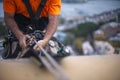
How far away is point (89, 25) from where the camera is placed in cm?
317

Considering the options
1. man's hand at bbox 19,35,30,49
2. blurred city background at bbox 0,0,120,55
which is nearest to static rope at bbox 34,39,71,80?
man's hand at bbox 19,35,30,49

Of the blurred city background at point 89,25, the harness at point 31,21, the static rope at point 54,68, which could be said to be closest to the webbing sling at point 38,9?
the harness at point 31,21

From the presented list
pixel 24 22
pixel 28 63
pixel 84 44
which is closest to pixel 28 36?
pixel 24 22

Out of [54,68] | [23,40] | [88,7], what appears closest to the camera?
[54,68]

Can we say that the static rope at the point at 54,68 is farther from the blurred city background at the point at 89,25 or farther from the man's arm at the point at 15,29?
the blurred city background at the point at 89,25

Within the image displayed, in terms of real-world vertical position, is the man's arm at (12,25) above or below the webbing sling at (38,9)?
below

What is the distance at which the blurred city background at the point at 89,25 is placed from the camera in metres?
3.07

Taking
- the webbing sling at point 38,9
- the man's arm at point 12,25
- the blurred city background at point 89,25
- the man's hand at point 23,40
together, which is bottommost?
the blurred city background at point 89,25

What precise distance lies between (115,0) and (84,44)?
1.55 ft

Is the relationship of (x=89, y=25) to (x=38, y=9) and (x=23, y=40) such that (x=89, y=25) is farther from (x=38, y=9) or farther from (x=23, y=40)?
(x=23, y=40)

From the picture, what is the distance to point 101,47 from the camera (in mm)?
3111

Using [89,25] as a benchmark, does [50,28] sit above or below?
above

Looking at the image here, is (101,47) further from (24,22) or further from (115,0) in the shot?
(24,22)

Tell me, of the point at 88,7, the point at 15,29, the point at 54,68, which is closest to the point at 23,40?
the point at 15,29
